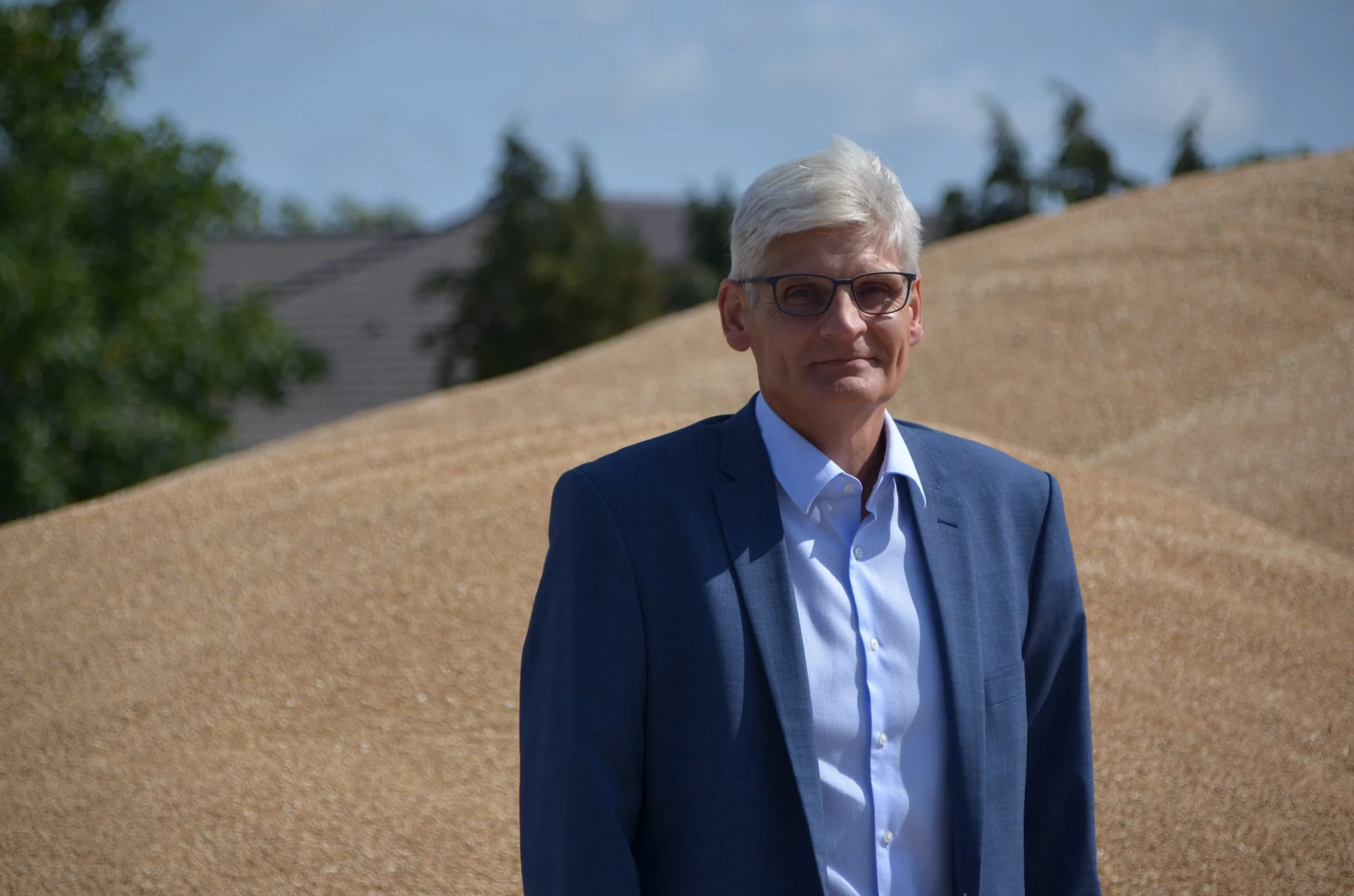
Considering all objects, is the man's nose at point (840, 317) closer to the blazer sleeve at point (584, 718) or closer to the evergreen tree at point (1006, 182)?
the blazer sleeve at point (584, 718)

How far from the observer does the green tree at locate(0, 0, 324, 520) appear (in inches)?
498

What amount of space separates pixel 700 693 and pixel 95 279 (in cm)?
1365

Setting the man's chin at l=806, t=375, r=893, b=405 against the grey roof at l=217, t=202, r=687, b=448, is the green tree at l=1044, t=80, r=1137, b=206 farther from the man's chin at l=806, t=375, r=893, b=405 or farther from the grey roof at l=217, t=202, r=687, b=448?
the man's chin at l=806, t=375, r=893, b=405

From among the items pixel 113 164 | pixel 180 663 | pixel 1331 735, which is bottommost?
pixel 1331 735

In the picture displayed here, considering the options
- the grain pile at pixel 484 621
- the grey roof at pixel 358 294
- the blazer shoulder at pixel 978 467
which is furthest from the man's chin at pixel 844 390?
the grey roof at pixel 358 294

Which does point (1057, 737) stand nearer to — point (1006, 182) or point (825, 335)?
point (825, 335)

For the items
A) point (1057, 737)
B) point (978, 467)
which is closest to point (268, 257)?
point (978, 467)

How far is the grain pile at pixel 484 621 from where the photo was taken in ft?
14.3

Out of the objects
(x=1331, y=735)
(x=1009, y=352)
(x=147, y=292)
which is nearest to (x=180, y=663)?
(x=1331, y=735)

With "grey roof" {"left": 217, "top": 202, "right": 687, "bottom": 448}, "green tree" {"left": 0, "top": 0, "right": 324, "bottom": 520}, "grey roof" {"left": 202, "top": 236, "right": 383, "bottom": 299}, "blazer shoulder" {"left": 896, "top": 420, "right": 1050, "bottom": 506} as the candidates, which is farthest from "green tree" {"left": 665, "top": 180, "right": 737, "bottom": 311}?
"blazer shoulder" {"left": 896, "top": 420, "right": 1050, "bottom": 506}

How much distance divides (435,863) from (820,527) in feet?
8.67

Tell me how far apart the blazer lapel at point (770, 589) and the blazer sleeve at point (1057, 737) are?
541mm

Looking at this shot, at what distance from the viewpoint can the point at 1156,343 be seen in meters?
10.2

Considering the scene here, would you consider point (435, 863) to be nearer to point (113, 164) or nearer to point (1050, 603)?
point (1050, 603)
